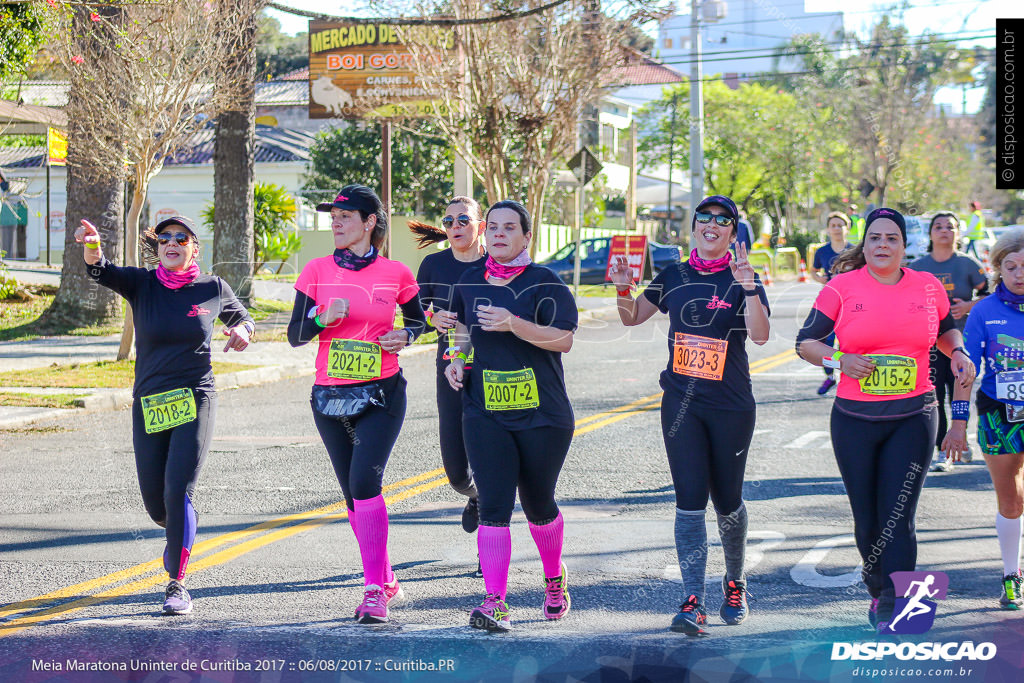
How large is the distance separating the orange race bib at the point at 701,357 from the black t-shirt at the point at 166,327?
235 centimetres

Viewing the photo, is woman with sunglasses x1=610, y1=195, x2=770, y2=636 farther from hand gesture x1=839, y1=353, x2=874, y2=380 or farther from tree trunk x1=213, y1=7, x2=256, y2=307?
tree trunk x1=213, y1=7, x2=256, y2=307

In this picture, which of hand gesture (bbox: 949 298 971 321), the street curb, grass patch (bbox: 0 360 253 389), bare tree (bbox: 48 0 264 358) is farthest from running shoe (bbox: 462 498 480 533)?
bare tree (bbox: 48 0 264 358)

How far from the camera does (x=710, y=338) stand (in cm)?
534

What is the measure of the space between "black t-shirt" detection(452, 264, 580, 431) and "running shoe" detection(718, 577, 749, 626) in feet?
3.56

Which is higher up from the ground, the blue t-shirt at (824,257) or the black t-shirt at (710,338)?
the blue t-shirt at (824,257)

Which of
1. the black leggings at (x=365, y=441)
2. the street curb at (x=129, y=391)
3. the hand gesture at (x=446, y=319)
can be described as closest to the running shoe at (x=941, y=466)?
the hand gesture at (x=446, y=319)

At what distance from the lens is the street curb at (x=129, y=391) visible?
38.2 feet

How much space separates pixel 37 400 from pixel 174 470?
7754 mm

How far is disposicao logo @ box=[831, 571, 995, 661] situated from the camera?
4.84 meters

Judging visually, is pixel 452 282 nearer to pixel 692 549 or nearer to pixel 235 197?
pixel 692 549

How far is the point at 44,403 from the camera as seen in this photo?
1227 centimetres

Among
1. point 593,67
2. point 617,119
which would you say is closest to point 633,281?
point 593,67

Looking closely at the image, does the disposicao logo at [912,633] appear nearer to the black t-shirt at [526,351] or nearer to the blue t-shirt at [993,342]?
the blue t-shirt at [993,342]

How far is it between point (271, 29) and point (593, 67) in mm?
46209
